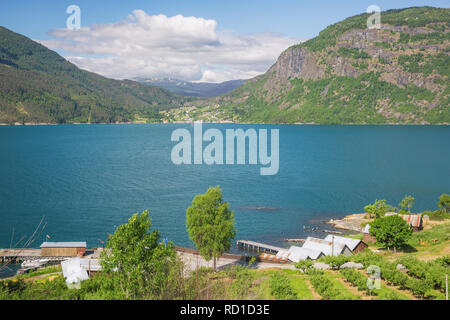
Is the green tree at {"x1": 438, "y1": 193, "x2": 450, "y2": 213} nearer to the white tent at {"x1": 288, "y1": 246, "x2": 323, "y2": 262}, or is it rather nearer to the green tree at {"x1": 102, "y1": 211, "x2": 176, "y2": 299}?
the white tent at {"x1": 288, "y1": 246, "x2": 323, "y2": 262}

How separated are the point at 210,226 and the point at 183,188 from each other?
58343mm

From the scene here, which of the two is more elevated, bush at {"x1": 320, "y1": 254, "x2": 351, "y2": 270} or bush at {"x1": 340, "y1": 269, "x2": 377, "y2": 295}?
bush at {"x1": 340, "y1": 269, "x2": 377, "y2": 295}

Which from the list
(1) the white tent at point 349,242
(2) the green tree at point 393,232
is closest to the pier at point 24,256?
(1) the white tent at point 349,242

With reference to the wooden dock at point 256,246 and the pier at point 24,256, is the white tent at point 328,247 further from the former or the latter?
the pier at point 24,256

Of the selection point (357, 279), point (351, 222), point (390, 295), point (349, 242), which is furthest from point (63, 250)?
point (351, 222)

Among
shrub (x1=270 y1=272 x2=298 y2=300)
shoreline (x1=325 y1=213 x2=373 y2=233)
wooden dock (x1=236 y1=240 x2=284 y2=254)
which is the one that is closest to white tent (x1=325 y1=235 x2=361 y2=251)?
wooden dock (x1=236 y1=240 x2=284 y2=254)

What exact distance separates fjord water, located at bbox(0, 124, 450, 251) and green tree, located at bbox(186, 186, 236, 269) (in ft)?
61.9

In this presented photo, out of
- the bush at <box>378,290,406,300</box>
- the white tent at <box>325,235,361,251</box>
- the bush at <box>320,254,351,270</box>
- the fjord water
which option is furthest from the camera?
the fjord water

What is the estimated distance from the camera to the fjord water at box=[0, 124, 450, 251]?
6962 cm

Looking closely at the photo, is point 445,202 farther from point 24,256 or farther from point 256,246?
point 24,256

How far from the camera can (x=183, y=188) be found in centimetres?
9950

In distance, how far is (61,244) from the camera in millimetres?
53719

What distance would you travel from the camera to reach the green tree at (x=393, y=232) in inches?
1879
